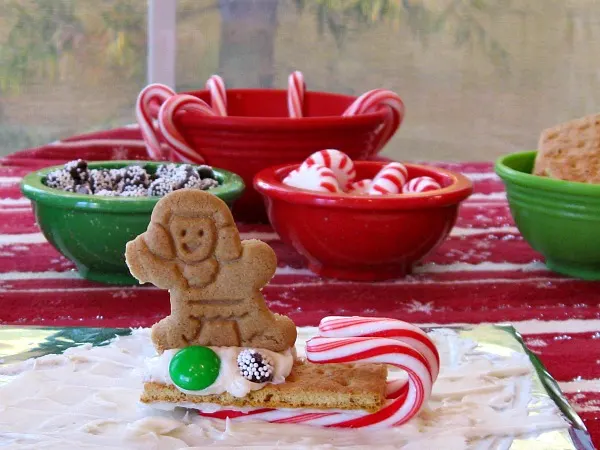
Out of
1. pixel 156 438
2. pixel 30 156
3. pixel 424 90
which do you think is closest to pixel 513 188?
pixel 156 438

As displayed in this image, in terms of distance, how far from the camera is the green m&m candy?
0.62 metres

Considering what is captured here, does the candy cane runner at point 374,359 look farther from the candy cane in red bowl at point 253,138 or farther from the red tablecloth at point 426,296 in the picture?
the candy cane in red bowl at point 253,138

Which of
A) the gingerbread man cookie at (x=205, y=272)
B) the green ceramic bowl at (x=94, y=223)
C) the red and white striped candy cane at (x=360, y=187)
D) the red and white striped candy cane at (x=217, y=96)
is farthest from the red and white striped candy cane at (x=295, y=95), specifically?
the gingerbread man cookie at (x=205, y=272)

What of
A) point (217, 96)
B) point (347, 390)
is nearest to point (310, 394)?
point (347, 390)

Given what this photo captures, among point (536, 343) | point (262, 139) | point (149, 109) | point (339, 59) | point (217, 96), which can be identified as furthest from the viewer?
point (339, 59)

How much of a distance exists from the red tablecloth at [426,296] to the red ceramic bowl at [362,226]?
3cm

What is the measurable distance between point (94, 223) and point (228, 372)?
1.24ft

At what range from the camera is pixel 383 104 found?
132 cm

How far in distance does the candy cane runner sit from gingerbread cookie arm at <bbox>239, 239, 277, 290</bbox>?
0.06 metres

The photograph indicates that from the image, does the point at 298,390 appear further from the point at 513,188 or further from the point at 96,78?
the point at 96,78

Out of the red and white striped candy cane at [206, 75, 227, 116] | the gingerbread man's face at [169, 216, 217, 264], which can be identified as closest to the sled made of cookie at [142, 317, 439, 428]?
the gingerbread man's face at [169, 216, 217, 264]

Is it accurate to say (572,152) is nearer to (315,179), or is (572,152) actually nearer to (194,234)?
(315,179)

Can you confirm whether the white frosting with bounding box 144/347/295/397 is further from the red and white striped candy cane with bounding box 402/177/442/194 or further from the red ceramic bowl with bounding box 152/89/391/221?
the red ceramic bowl with bounding box 152/89/391/221

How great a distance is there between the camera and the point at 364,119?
4.05 ft
